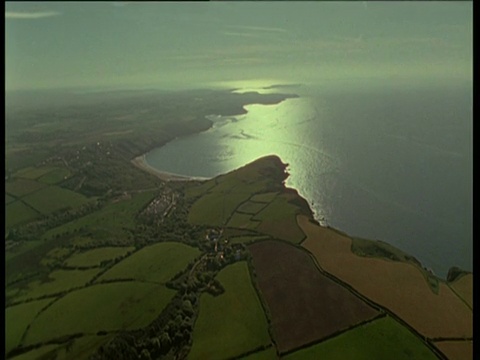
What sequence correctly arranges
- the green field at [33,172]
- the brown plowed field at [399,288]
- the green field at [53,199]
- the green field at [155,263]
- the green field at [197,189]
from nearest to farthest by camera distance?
the brown plowed field at [399,288] < the green field at [155,263] < the green field at [197,189] < the green field at [53,199] < the green field at [33,172]

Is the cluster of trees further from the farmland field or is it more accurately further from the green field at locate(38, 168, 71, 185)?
the green field at locate(38, 168, 71, 185)

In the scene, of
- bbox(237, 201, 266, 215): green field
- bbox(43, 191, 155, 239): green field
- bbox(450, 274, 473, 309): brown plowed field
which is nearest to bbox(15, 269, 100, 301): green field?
bbox(43, 191, 155, 239): green field

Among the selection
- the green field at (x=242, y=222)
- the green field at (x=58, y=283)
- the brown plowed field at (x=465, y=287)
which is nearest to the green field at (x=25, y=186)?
the green field at (x=58, y=283)

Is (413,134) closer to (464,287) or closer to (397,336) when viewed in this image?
(464,287)

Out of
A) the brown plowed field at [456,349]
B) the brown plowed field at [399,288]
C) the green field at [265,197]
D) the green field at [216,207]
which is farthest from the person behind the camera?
the green field at [265,197]

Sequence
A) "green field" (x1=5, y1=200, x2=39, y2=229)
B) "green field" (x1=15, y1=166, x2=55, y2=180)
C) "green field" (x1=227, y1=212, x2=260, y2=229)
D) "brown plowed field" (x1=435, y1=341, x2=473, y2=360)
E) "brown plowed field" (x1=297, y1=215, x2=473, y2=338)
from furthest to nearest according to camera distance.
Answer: "green field" (x1=15, y1=166, x2=55, y2=180)
"green field" (x1=5, y1=200, x2=39, y2=229)
"green field" (x1=227, y1=212, x2=260, y2=229)
"brown plowed field" (x1=297, y1=215, x2=473, y2=338)
"brown plowed field" (x1=435, y1=341, x2=473, y2=360)

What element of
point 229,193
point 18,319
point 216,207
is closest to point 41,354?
point 18,319

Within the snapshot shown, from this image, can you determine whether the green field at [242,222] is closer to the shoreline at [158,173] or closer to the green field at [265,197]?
the green field at [265,197]
